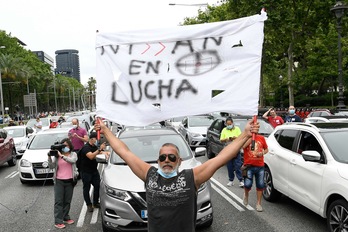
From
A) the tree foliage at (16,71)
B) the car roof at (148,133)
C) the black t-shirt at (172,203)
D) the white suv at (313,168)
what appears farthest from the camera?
the tree foliage at (16,71)

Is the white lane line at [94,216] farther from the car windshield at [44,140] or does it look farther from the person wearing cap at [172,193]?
the car windshield at [44,140]

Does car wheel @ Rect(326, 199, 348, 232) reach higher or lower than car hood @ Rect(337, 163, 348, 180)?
lower

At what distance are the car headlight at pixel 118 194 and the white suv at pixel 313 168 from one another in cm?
266

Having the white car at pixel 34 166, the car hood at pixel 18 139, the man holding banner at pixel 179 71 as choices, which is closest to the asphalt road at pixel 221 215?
the white car at pixel 34 166

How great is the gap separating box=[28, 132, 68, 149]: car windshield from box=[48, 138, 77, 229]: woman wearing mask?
481cm

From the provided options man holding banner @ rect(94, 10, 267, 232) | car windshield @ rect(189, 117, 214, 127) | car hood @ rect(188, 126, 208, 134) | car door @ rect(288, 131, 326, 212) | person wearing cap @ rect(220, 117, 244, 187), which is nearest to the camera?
man holding banner @ rect(94, 10, 267, 232)

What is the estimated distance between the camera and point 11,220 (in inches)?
284

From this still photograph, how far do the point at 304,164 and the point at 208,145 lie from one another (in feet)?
25.3

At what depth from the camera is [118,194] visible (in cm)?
563

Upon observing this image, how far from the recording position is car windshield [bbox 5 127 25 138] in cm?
1792

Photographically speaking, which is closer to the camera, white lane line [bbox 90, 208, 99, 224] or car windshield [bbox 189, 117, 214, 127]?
white lane line [bbox 90, 208, 99, 224]

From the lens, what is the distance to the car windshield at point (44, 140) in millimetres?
11398

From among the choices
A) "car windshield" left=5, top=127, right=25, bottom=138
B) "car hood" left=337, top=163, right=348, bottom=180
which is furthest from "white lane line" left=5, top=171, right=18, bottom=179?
"car hood" left=337, top=163, right=348, bottom=180

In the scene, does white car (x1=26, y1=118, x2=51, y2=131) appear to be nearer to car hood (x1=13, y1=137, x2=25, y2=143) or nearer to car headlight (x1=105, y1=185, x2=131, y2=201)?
car hood (x1=13, y1=137, x2=25, y2=143)
